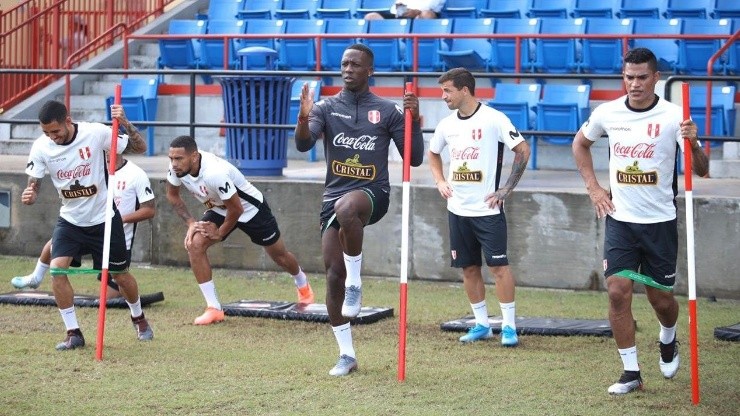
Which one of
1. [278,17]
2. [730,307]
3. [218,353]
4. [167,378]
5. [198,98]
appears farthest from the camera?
[278,17]

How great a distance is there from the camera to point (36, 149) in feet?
31.9

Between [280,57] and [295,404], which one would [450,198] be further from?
[280,57]

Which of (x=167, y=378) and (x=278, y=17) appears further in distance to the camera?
(x=278, y=17)

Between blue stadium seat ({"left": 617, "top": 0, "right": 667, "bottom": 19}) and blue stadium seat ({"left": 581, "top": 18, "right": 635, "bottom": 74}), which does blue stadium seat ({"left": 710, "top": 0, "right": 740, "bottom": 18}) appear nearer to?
blue stadium seat ({"left": 617, "top": 0, "right": 667, "bottom": 19})

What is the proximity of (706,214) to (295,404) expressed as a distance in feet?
18.8

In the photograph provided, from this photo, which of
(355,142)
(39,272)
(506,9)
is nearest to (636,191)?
(355,142)

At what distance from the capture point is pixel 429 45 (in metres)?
18.1

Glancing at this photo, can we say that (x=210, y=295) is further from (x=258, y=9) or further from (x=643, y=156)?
(x=258, y=9)

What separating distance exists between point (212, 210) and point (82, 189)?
1781 mm

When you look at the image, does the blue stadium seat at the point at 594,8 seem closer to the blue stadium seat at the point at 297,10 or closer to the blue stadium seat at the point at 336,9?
the blue stadium seat at the point at 336,9

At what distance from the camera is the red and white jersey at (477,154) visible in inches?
380

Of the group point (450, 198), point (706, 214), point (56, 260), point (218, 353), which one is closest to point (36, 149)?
point (56, 260)

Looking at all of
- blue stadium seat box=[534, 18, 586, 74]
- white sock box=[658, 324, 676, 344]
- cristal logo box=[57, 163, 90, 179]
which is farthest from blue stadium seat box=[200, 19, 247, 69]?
white sock box=[658, 324, 676, 344]

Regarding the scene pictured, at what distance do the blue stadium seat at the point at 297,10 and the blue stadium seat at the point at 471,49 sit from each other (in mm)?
2930
